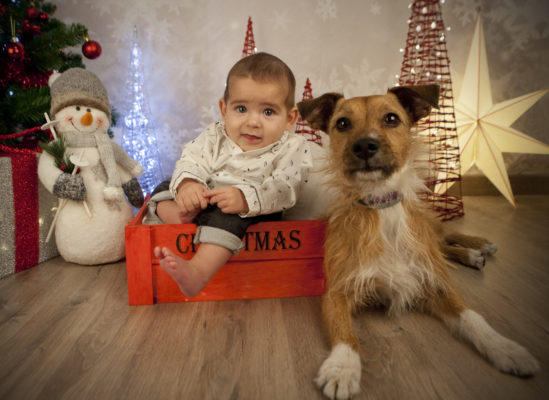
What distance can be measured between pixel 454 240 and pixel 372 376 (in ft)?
3.70

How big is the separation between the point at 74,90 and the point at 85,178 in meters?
0.39

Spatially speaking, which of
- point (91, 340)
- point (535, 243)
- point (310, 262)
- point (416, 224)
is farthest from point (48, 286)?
point (535, 243)

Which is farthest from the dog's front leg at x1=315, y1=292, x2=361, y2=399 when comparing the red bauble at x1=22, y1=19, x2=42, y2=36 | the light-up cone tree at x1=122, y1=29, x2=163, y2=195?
the red bauble at x1=22, y1=19, x2=42, y2=36

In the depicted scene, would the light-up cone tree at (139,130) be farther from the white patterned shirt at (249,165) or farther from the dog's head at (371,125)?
the dog's head at (371,125)

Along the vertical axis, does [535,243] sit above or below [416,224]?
below

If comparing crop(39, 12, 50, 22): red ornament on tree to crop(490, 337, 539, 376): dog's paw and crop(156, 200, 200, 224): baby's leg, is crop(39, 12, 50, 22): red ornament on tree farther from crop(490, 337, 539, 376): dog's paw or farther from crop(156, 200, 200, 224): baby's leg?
crop(490, 337, 539, 376): dog's paw

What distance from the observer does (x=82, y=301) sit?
4.11 ft

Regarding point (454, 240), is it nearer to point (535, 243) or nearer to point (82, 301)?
point (535, 243)

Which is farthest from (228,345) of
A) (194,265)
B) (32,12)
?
(32,12)

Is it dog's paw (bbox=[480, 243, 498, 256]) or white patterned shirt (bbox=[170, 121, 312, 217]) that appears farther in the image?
dog's paw (bbox=[480, 243, 498, 256])

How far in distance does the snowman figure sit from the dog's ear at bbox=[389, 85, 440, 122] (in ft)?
4.16

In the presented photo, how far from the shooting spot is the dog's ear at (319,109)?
1154 mm

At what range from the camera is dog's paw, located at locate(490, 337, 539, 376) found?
83cm

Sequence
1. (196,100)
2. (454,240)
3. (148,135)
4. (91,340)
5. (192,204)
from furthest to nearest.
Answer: (196,100) → (148,135) → (454,240) → (192,204) → (91,340)
